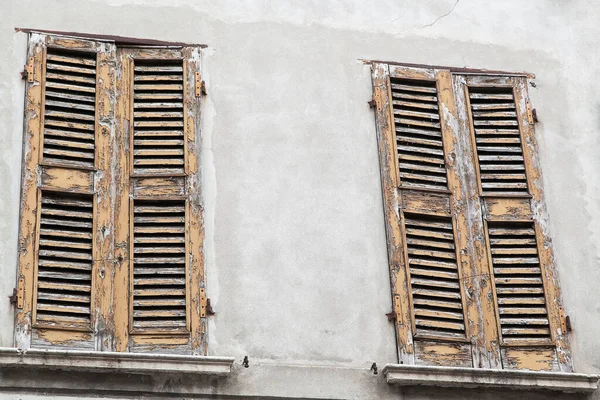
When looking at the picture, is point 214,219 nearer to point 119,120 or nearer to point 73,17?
point 119,120

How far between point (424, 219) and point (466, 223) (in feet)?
1.19

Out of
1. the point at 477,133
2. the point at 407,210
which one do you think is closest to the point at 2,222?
the point at 407,210

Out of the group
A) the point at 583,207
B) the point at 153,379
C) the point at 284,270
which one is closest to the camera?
the point at 153,379

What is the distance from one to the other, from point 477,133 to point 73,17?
143 inches

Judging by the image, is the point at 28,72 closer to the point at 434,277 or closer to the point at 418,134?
the point at 418,134

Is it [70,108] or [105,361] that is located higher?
[70,108]

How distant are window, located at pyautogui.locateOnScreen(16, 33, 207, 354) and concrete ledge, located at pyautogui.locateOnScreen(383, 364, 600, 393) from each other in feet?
5.25

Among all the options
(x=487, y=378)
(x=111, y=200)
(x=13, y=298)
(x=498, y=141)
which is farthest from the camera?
(x=498, y=141)

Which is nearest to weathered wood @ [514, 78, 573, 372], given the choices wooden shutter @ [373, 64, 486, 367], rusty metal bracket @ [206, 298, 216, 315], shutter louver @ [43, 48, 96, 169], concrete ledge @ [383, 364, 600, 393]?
concrete ledge @ [383, 364, 600, 393]

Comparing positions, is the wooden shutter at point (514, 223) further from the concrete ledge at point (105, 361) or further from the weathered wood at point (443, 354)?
the concrete ledge at point (105, 361)

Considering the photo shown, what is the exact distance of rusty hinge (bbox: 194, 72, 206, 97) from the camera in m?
12.6

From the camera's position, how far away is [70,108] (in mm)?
12273

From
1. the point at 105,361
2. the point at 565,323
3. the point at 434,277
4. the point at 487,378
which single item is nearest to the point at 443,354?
the point at 487,378

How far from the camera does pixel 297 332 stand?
38.7 ft
